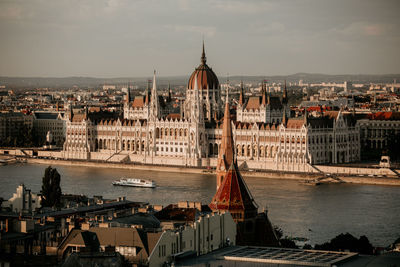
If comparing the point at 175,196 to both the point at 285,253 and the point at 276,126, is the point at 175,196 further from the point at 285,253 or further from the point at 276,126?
the point at 285,253

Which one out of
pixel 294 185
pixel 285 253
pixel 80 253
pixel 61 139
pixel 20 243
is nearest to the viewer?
pixel 80 253

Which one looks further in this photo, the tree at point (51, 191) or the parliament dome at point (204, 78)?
the parliament dome at point (204, 78)

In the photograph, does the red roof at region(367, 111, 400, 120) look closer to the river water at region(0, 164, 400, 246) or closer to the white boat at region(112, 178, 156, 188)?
the river water at region(0, 164, 400, 246)

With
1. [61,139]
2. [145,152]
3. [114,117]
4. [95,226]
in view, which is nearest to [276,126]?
[145,152]

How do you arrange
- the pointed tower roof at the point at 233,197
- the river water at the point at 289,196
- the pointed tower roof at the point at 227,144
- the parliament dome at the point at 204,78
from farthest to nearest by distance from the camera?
the parliament dome at the point at 204,78
the river water at the point at 289,196
the pointed tower roof at the point at 227,144
the pointed tower roof at the point at 233,197

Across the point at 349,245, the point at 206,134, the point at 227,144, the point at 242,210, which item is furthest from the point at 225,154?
the point at 206,134

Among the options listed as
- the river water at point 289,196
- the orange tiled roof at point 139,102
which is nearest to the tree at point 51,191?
the river water at point 289,196

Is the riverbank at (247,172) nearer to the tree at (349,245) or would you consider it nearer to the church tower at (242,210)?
the tree at (349,245)
